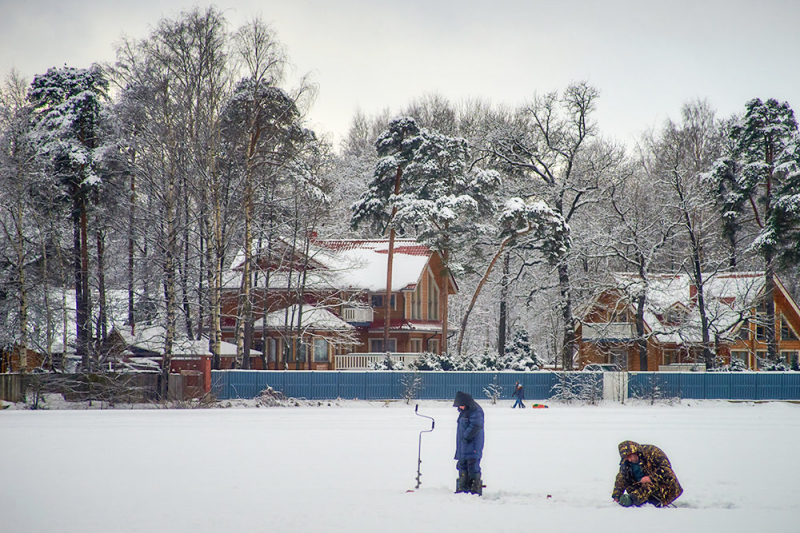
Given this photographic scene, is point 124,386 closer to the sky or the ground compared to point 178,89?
closer to the ground

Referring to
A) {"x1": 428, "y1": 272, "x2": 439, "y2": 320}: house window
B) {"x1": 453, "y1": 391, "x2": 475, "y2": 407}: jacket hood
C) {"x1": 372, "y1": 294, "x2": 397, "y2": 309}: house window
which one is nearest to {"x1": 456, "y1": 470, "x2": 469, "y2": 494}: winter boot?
{"x1": 453, "y1": 391, "x2": 475, "y2": 407}: jacket hood

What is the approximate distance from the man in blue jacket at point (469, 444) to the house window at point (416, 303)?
34721 mm

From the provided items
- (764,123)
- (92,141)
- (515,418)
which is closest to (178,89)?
(92,141)

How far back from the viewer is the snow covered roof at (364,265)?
44.5 m

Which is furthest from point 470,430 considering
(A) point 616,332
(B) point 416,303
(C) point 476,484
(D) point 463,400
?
(A) point 616,332

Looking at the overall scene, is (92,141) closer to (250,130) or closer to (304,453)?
(250,130)

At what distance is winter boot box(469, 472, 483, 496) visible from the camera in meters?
12.1

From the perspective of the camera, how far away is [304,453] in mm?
17141

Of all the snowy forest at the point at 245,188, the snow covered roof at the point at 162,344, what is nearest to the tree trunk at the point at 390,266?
the snowy forest at the point at 245,188

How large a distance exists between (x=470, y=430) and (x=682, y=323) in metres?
33.7

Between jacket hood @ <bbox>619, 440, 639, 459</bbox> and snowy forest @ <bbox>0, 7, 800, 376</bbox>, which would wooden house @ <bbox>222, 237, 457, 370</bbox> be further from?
jacket hood @ <bbox>619, 440, 639, 459</bbox>

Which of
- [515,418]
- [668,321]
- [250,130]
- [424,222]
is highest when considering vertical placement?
[250,130]

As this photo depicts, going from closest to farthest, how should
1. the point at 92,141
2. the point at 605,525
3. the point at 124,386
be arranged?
the point at 605,525 < the point at 124,386 < the point at 92,141

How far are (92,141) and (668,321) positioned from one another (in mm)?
33243
